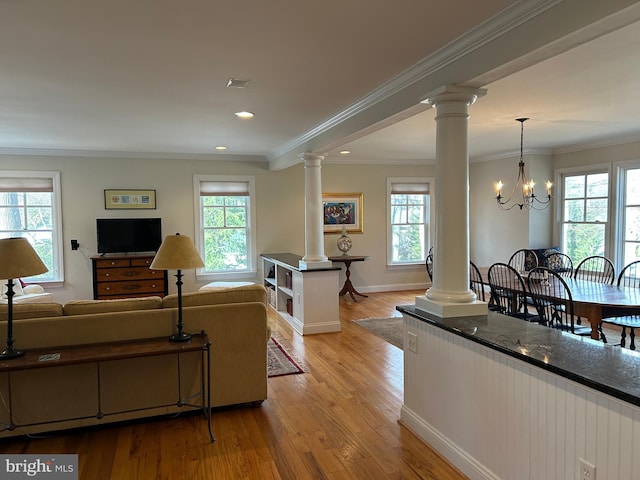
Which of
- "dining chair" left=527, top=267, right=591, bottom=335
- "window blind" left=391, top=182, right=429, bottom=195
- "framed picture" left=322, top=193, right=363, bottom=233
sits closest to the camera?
"dining chair" left=527, top=267, right=591, bottom=335

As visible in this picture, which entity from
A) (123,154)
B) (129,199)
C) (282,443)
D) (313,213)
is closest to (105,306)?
(282,443)

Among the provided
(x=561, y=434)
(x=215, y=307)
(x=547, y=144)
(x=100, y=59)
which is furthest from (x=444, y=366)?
(x=547, y=144)

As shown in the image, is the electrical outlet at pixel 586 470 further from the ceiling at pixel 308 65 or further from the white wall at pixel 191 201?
the white wall at pixel 191 201

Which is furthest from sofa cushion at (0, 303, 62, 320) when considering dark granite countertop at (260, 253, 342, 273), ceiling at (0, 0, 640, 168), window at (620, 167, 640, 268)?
window at (620, 167, 640, 268)

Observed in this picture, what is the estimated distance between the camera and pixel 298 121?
461cm

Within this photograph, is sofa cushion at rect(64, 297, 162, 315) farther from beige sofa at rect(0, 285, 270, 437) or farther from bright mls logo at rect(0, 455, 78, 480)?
bright mls logo at rect(0, 455, 78, 480)

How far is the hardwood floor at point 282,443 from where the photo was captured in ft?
8.27

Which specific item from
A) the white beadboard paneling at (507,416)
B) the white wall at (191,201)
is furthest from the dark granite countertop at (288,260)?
the white beadboard paneling at (507,416)

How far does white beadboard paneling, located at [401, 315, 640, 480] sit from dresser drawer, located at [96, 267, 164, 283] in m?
4.67

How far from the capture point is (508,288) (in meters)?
4.41

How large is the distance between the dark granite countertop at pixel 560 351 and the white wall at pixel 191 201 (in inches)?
202

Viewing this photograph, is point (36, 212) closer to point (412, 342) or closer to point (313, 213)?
point (313, 213)

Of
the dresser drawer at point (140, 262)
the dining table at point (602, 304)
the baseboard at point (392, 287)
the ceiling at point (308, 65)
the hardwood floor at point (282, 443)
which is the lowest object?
the hardwood floor at point (282, 443)

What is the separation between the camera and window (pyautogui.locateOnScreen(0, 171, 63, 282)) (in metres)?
6.39
